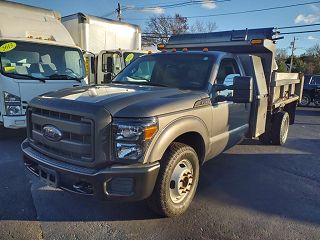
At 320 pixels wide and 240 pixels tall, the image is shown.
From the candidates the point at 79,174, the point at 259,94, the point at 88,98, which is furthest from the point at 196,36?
the point at 79,174

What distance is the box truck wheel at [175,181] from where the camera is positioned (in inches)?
130

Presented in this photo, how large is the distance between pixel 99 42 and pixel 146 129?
26.2 feet

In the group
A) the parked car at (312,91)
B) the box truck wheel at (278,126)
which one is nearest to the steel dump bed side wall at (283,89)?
the box truck wheel at (278,126)

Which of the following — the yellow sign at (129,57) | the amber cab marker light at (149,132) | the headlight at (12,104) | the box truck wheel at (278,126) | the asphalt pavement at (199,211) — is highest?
the yellow sign at (129,57)

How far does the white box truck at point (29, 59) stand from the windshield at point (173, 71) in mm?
2330

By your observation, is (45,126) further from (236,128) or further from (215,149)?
(236,128)

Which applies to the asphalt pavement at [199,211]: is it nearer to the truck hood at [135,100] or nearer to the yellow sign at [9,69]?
the truck hood at [135,100]

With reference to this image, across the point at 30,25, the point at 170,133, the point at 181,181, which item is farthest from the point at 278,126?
the point at 30,25

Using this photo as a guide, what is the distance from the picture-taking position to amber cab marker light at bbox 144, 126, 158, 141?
2.99 metres

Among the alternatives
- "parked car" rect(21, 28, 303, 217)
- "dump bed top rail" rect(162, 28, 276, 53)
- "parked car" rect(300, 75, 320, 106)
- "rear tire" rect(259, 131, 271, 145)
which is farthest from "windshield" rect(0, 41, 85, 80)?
"parked car" rect(300, 75, 320, 106)

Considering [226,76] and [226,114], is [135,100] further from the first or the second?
[226,76]

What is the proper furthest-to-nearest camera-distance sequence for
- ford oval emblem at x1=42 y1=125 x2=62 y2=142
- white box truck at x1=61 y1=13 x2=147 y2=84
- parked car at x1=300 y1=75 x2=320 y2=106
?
1. parked car at x1=300 y1=75 x2=320 y2=106
2. white box truck at x1=61 y1=13 x2=147 y2=84
3. ford oval emblem at x1=42 y1=125 x2=62 y2=142

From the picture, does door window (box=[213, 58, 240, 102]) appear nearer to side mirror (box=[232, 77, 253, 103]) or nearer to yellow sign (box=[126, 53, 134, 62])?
side mirror (box=[232, 77, 253, 103])

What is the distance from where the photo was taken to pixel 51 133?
3332 mm
